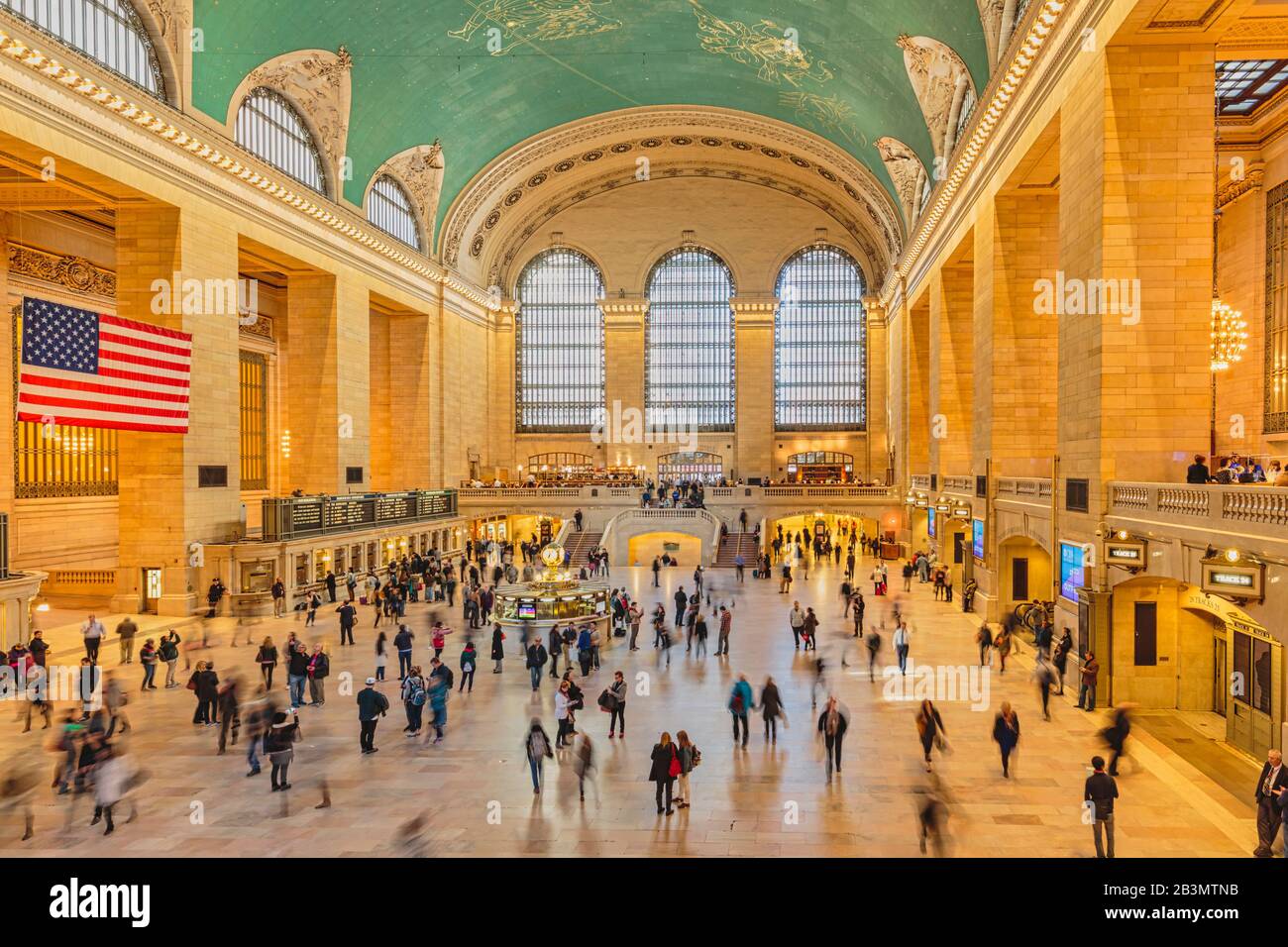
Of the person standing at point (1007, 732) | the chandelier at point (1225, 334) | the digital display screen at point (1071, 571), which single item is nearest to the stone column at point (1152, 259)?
the digital display screen at point (1071, 571)

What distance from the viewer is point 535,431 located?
1863 inches

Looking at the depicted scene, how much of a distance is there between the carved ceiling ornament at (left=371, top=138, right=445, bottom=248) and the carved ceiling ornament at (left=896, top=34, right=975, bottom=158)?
59.4ft

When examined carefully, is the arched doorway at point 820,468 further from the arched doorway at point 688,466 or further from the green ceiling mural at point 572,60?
the green ceiling mural at point 572,60

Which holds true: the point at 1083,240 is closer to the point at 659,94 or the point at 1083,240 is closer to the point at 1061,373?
the point at 1061,373

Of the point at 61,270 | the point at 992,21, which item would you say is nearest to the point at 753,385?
the point at 992,21

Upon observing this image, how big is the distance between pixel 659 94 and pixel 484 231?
1109 centimetres

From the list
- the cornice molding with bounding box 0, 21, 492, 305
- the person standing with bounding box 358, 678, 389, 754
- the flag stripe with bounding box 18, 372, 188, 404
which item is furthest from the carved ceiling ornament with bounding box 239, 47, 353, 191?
the person standing with bounding box 358, 678, 389, 754

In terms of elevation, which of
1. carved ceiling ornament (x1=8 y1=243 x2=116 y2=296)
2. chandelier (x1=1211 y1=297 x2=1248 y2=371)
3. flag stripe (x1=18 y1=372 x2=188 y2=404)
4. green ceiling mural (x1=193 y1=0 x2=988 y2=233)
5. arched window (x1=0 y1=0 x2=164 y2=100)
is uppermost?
green ceiling mural (x1=193 y1=0 x2=988 y2=233)

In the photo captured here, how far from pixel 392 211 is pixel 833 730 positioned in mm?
30042

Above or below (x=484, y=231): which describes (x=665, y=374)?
below

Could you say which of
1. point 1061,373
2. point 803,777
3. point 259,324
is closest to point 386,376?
point 259,324

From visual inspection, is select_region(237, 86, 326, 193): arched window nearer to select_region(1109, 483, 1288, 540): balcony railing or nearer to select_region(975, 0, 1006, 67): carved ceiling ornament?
select_region(975, 0, 1006, 67): carved ceiling ornament

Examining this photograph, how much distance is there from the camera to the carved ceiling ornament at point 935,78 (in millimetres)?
23656

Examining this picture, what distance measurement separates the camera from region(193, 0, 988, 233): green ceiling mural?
22.7m
